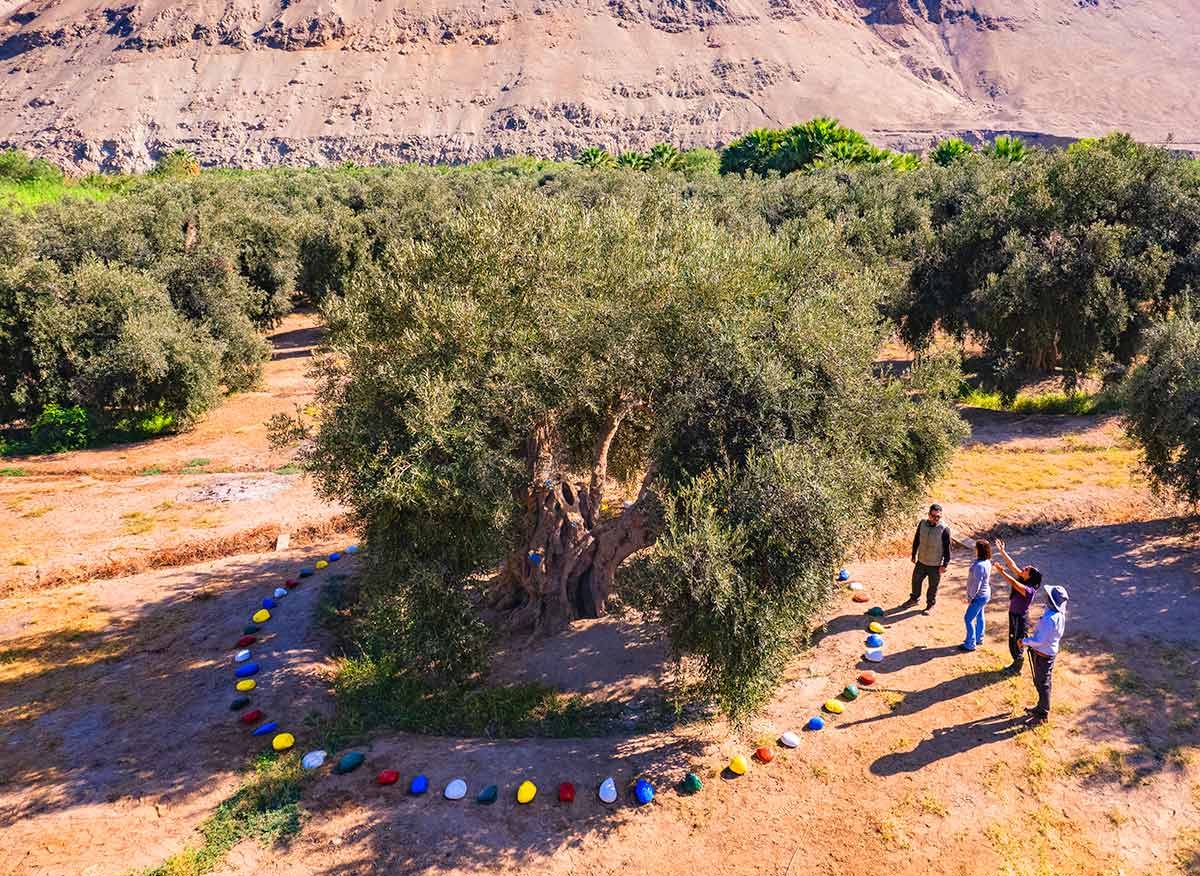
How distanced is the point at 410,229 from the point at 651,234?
88.4ft

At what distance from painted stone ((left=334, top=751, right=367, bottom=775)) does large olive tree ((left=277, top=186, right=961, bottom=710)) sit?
1555 millimetres

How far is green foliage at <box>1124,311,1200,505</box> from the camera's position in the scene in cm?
1396

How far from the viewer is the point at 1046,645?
9664 mm

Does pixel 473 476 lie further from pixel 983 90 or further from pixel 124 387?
pixel 983 90

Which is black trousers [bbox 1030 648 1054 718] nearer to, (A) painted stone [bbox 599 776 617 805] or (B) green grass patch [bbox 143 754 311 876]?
(A) painted stone [bbox 599 776 617 805]

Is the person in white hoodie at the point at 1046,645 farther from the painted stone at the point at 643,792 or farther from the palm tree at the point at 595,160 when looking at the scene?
the palm tree at the point at 595,160

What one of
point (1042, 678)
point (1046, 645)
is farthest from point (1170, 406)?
point (1042, 678)

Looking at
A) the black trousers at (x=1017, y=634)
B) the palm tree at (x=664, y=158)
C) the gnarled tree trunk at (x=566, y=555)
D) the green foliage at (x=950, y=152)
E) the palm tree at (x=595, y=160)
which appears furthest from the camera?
the palm tree at (x=595, y=160)

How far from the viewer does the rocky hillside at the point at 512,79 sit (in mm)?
127188

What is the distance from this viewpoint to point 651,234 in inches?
517

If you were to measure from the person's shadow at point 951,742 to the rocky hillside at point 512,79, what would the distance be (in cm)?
12604

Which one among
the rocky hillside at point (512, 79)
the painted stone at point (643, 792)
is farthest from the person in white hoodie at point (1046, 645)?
the rocky hillside at point (512, 79)

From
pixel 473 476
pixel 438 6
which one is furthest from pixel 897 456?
pixel 438 6

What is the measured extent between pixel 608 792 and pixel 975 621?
6564 millimetres
